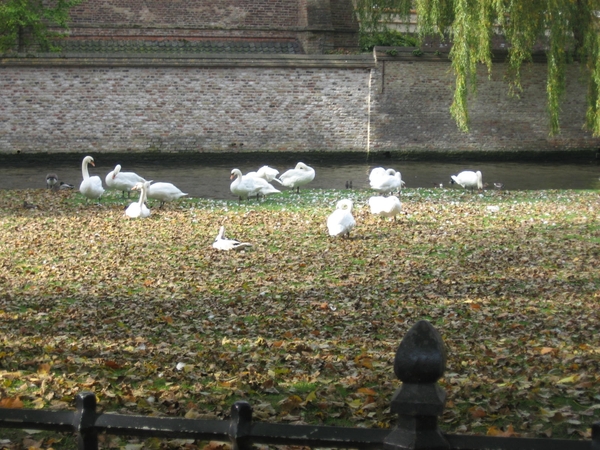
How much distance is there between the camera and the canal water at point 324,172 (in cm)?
2045

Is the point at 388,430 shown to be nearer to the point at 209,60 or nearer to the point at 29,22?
the point at 209,60

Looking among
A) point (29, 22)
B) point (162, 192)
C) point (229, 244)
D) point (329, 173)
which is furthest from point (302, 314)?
point (29, 22)

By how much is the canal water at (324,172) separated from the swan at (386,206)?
5.46 meters

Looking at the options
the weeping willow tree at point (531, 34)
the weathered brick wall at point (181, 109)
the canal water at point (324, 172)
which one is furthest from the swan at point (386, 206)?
the weathered brick wall at point (181, 109)

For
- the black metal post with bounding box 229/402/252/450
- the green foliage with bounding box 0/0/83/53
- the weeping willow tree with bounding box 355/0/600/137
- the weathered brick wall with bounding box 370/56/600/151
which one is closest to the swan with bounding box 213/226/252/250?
the black metal post with bounding box 229/402/252/450

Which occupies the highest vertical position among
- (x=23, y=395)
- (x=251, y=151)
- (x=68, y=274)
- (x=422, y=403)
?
(x=422, y=403)

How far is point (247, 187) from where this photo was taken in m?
15.8

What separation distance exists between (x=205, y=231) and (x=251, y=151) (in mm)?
15121

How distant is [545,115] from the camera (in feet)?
92.0

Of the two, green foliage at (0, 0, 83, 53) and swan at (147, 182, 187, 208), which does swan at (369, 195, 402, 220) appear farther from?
green foliage at (0, 0, 83, 53)

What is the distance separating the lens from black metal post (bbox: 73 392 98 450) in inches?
97.0

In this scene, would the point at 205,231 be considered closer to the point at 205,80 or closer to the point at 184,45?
the point at 205,80

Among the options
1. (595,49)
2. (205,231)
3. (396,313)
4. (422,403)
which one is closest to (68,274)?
(205,231)

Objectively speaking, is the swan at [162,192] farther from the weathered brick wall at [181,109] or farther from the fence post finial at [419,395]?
the fence post finial at [419,395]
